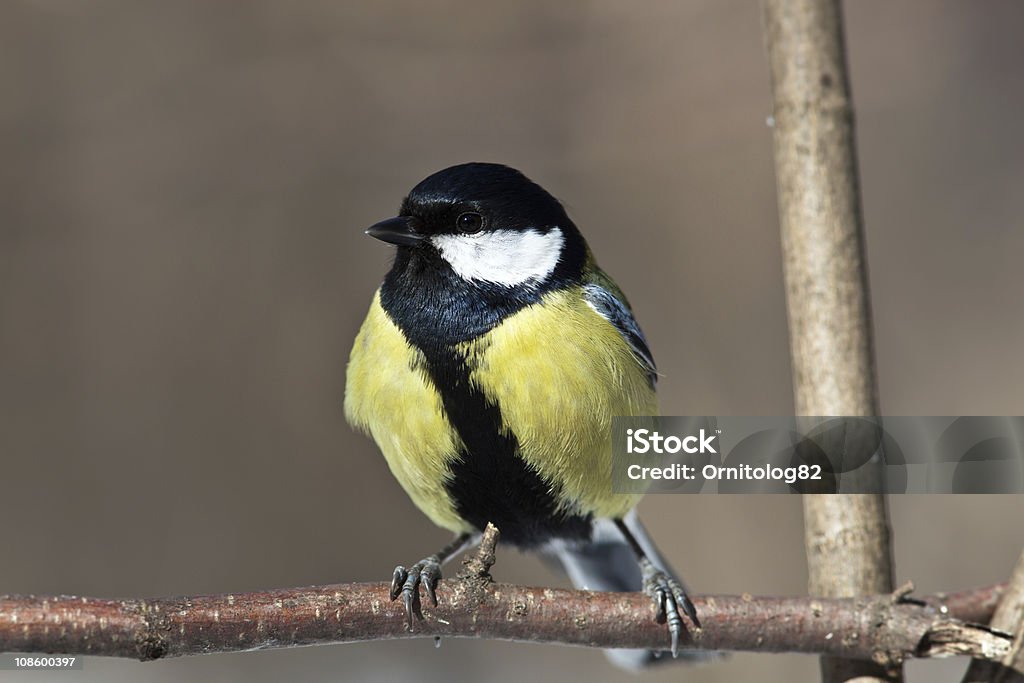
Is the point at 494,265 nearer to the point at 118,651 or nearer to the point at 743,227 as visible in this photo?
the point at 118,651

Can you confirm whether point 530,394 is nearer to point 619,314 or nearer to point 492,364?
point 492,364

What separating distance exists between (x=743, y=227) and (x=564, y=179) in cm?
44

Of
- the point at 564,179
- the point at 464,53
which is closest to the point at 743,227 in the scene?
the point at 564,179

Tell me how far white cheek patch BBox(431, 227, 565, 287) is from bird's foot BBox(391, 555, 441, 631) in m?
0.35

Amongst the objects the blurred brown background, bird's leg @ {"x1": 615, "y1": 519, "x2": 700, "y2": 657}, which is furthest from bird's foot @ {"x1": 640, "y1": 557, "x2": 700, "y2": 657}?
the blurred brown background

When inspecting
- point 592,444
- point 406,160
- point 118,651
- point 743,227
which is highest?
point 406,160

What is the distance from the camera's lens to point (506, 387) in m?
1.10

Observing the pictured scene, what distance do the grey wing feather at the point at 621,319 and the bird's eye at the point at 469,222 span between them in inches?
7.2

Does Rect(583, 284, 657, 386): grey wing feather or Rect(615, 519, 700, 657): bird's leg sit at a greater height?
Rect(583, 284, 657, 386): grey wing feather

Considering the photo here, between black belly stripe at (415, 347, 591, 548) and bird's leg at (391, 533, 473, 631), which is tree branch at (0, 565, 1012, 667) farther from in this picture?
black belly stripe at (415, 347, 591, 548)

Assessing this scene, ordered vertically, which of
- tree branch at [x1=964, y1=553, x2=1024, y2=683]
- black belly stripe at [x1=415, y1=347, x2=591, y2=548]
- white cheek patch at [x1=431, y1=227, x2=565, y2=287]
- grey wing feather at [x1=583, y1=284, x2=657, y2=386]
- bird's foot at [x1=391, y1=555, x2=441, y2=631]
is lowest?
tree branch at [x1=964, y1=553, x2=1024, y2=683]

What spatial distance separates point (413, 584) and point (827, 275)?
678mm

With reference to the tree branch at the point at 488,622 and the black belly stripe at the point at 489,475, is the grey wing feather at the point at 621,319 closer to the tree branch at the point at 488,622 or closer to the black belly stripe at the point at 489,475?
the black belly stripe at the point at 489,475

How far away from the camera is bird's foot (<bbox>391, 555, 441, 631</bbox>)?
108cm
